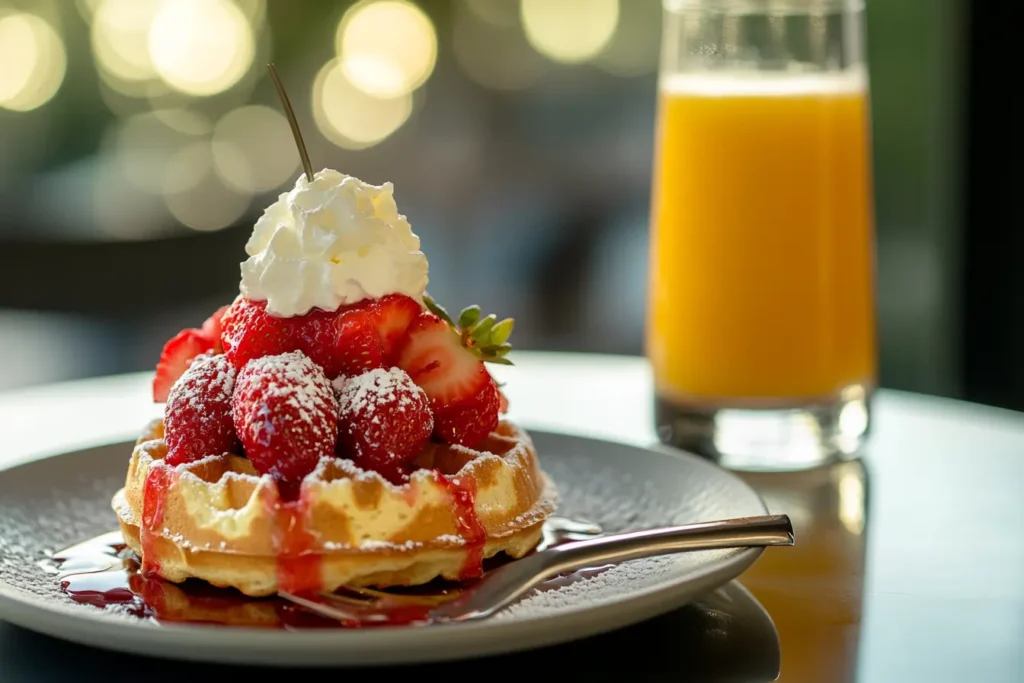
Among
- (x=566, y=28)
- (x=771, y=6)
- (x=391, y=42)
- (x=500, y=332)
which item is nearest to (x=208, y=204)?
(x=391, y=42)

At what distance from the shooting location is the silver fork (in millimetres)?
1136

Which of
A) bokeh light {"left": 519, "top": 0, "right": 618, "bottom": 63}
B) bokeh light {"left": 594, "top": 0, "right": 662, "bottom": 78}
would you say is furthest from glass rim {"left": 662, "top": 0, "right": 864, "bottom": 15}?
bokeh light {"left": 519, "top": 0, "right": 618, "bottom": 63}

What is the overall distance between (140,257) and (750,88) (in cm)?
410

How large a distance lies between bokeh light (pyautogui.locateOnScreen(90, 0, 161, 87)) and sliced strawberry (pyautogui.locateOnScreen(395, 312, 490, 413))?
17.3ft

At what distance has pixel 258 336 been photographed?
130 centimetres

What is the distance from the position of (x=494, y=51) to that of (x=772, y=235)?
465 centimetres

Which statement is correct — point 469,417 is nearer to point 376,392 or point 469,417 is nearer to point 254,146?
point 376,392

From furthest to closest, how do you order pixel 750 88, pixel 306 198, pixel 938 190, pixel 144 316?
pixel 144 316 < pixel 938 190 < pixel 750 88 < pixel 306 198

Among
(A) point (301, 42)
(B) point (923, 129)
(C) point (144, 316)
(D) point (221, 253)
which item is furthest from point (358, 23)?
(B) point (923, 129)

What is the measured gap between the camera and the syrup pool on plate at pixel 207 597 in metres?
1.10

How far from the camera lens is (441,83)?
645 centimetres

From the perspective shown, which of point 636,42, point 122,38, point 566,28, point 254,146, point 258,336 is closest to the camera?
point 258,336

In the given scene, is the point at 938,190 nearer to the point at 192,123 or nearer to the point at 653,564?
the point at 653,564

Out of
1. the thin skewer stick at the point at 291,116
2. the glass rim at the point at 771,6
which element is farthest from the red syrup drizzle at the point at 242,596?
the glass rim at the point at 771,6
